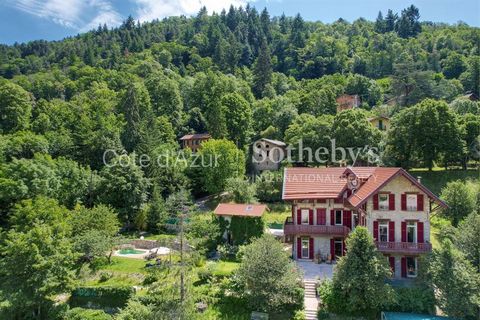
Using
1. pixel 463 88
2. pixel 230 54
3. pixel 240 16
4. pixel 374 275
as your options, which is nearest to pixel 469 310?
pixel 374 275

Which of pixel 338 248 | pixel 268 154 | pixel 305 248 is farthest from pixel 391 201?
pixel 268 154

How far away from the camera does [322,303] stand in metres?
26.0

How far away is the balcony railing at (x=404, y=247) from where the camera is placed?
92.5ft

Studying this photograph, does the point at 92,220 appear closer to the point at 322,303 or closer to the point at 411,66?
the point at 322,303

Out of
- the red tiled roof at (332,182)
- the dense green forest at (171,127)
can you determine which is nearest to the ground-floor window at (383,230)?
the red tiled roof at (332,182)

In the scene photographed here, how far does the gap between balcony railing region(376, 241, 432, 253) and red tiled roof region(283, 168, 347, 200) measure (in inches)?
233

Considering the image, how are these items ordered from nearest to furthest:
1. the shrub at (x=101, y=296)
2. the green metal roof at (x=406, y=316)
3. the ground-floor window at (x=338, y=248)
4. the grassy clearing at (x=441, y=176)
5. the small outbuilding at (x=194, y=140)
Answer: the green metal roof at (x=406, y=316) < the shrub at (x=101, y=296) < the ground-floor window at (x=338, y=248) < the grassy clearing at (x=441, y=176) < the small outbuilding at (x=194, y=140)

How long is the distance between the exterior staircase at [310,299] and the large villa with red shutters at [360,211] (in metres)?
4.52

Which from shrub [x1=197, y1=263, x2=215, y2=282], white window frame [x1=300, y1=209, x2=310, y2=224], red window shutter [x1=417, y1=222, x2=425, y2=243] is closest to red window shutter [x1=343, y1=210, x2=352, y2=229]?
white window frame [x1=300, y1=209, x2=310, y2=224]

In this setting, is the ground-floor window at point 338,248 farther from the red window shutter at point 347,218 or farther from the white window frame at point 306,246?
the white window frame at point 306,246

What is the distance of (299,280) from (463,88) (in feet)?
298

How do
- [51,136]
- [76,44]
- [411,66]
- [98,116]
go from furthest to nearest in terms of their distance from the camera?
[76,44] → [411,66] → [98,116] → [51,136]

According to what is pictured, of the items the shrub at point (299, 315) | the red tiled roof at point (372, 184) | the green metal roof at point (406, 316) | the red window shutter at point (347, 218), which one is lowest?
the shrub at point (299, 315)

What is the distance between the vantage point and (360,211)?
3131 centimetres
